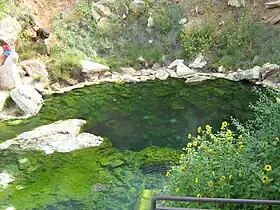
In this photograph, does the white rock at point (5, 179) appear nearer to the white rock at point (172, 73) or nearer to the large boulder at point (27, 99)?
the large boulder at point (27, 99)

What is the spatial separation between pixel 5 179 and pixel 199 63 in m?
5.79

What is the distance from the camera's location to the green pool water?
498 cm

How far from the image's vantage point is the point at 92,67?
30.8 feet

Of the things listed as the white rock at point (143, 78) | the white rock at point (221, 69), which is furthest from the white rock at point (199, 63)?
the white rock at point (143, 78)

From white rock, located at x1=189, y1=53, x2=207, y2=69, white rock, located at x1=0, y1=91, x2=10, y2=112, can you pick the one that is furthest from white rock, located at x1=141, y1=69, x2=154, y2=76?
white rock, located at x1=0, y1=91, x2=10, y2=112

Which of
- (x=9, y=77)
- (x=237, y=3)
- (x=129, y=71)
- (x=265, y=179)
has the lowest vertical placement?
(x=265, y=179)

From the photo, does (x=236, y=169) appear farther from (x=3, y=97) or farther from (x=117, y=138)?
(x=3, y=97)

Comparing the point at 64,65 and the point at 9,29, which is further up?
the point at 9,29

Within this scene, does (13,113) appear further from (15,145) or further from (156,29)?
(156,29)

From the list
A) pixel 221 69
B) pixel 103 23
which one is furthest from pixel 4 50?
pixel 221 69

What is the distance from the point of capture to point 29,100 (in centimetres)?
783

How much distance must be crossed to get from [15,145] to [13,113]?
1482 millimetres

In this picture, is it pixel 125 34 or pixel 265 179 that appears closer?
pixel 265 179

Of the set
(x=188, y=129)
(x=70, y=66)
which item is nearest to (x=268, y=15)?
(x=188, y=129)
